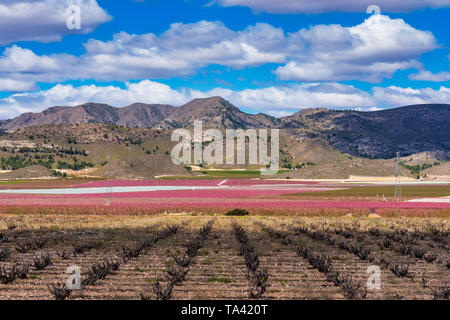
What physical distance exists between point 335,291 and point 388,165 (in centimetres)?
18316

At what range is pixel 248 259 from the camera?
23.2 m

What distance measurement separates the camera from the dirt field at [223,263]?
1730 centimetres

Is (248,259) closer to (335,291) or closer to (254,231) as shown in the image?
(335,291)

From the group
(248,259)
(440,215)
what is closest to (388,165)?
(440,215)

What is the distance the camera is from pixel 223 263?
23.2 m

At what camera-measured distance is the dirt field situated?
17297mm

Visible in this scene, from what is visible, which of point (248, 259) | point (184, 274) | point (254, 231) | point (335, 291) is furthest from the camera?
point (254, 231)

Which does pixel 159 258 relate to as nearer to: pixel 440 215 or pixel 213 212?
pixel 213 212
